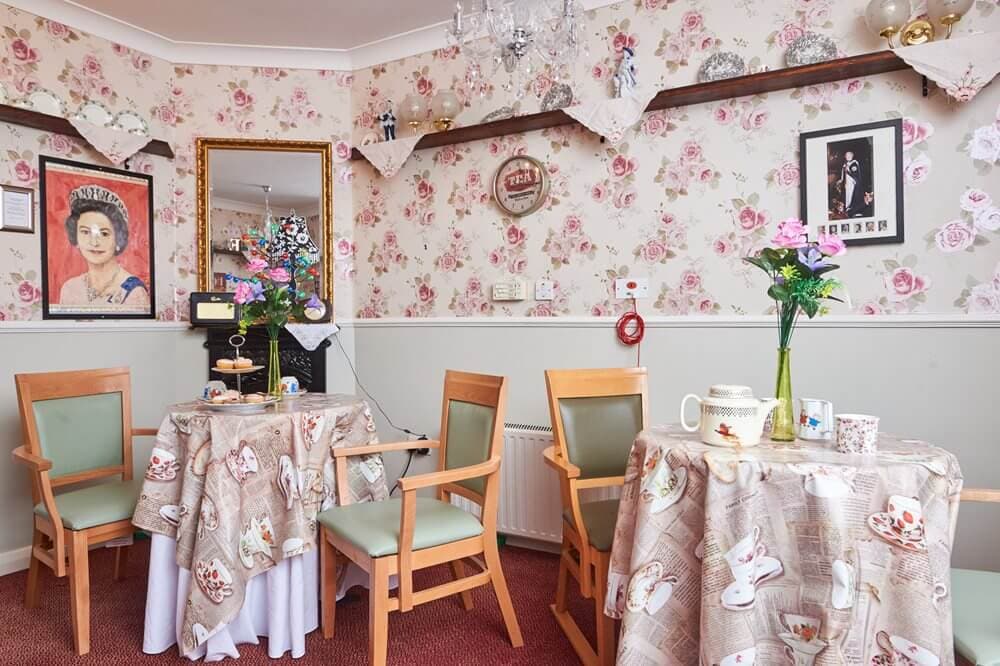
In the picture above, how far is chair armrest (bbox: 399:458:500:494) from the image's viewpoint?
1.91 meters

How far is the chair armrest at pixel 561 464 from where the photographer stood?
6.82 ft

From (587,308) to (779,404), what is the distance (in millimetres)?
1392

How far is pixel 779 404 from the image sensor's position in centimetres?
175

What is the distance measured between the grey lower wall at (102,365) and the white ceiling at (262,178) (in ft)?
2.62

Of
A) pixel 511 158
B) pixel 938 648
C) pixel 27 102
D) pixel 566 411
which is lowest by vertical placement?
pixel 938 648

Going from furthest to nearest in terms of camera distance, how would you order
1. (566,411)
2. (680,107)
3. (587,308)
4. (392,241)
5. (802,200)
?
(392,241), (587,308), (680,107), (802,200), (566,411)

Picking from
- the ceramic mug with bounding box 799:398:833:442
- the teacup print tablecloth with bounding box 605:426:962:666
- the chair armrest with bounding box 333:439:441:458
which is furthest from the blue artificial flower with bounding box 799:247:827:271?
the chair armrest with bounding box 333:439:441:458

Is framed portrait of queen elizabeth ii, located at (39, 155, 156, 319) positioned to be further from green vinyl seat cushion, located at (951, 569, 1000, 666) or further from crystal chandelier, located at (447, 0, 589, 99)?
green vinyl seat cushion, located at (951, 569, 1000, 666)

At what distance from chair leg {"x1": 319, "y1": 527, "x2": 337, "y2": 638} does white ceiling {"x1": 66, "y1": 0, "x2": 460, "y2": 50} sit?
254cm

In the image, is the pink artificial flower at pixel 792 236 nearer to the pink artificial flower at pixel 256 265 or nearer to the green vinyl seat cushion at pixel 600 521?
the green vinyl seat cushion at pixel 600 521

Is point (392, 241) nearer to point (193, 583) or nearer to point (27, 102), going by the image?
point (27, 102)

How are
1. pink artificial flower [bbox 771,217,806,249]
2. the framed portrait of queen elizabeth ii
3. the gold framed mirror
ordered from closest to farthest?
pink artificial flower [bbox 771,217,806,249] < the framed portrait of queen elizabeth ii < the gold framed mirror

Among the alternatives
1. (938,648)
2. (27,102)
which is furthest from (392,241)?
(938,648)

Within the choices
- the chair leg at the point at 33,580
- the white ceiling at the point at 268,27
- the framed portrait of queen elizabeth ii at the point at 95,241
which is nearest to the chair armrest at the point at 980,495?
the white ceiling at the point at 268,27
